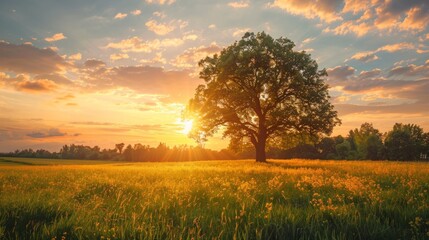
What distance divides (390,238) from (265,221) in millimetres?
1720

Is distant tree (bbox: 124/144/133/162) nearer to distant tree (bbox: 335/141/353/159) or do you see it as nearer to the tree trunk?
distant tree (bbox: 335/141/353/159)

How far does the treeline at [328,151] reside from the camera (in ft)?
287

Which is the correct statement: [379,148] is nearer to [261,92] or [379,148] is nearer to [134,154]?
[261,92]

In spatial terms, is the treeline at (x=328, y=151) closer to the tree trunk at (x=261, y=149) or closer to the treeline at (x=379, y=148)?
the treeline at (x=379, y=148)

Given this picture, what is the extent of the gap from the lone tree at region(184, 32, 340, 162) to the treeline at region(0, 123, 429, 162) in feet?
125

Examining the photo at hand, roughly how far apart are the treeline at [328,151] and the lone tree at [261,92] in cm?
3801

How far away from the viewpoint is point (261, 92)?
32.2 m

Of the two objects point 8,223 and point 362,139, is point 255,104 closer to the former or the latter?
point 8,223

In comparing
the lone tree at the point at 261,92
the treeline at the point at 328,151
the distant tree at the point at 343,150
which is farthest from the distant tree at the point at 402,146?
the lone tree at the point at 261,92

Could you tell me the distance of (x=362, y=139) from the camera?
98750 mm

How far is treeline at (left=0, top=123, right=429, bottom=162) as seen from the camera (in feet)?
287

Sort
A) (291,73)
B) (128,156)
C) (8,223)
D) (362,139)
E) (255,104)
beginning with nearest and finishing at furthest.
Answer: (8,223) → (291,73) → (255,104) → (362,139) → (128,156)

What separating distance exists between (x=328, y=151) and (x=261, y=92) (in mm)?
86116

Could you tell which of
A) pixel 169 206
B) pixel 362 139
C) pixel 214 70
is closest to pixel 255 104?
pixel 214 70
